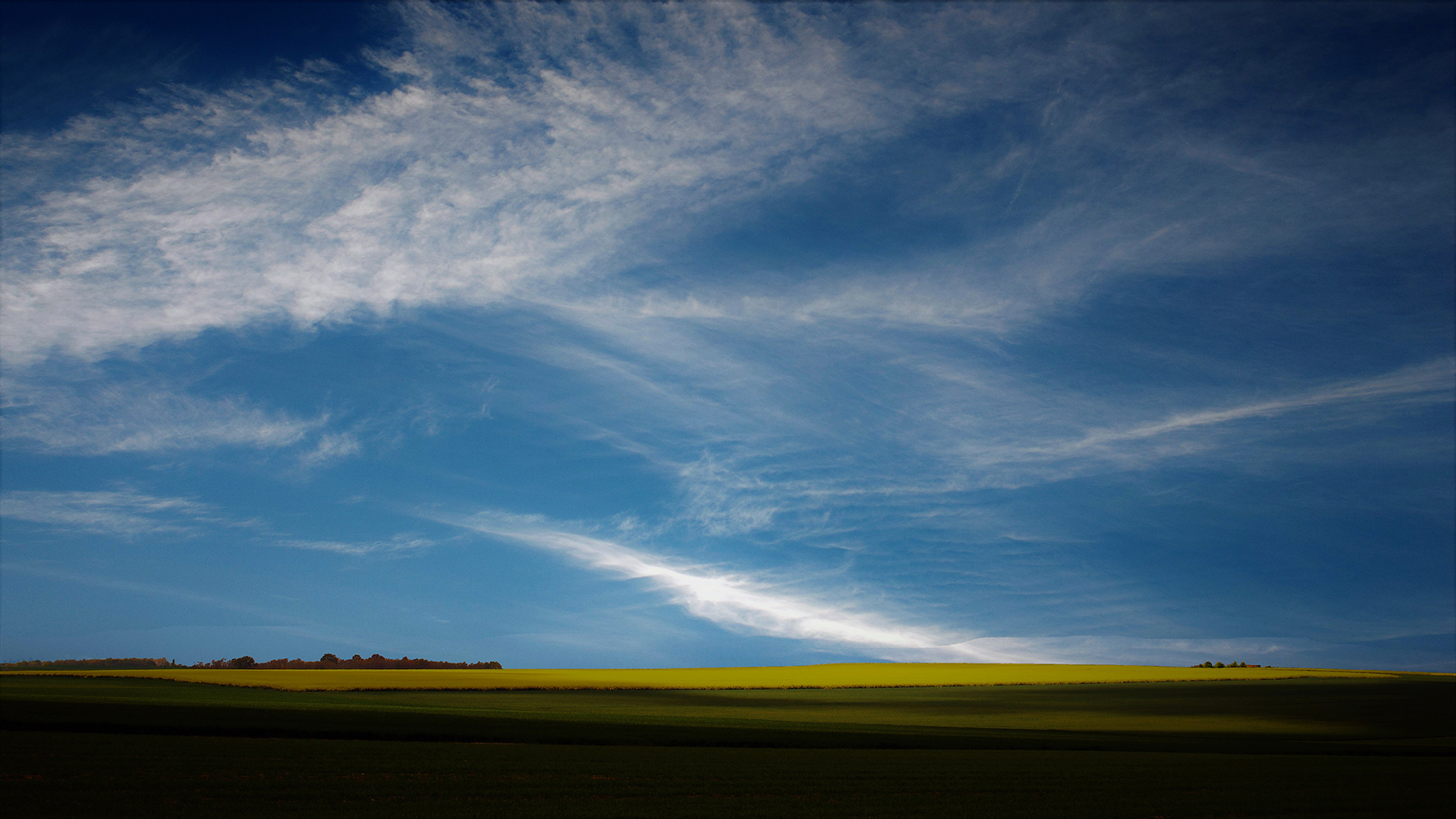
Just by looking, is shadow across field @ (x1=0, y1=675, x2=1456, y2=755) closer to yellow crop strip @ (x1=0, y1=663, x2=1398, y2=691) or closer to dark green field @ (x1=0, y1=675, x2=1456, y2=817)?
dark green field @ (x1=0, y1=675, x2=1456, y2=817)

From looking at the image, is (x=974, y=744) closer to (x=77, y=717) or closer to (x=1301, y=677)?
(x=77, y=717)

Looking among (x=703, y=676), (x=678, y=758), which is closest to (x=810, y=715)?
(x=678, y=758)

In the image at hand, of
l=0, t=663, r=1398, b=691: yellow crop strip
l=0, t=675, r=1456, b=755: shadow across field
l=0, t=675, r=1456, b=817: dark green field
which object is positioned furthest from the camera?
l=0, t=663, r=1398, b=691: yellow crop strip

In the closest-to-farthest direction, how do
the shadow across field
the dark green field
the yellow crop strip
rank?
the dark green field, the shadow across field, the yellow crop strip

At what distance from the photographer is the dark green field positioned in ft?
67.5

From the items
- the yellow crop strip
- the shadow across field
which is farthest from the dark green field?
the yellow crop strip

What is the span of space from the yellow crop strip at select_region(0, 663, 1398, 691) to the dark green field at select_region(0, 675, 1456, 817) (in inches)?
471

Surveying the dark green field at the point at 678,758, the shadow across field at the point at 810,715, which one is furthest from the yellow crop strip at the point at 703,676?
the dark green field at the point at 678,758

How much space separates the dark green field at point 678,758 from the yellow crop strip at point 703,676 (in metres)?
12.0

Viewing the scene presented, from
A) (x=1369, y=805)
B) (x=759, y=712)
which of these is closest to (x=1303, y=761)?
(x=1369, y=805)

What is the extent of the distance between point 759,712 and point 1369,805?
31.7m

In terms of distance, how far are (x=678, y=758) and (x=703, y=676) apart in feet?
187

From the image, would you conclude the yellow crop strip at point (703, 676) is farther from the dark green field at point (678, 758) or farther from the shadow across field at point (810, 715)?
the dark green field at point (678, 758)

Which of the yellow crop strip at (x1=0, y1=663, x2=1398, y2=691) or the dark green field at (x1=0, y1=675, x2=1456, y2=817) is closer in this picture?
the dark green field at (x1=0, y1=675, x2=1456, y2=817)
